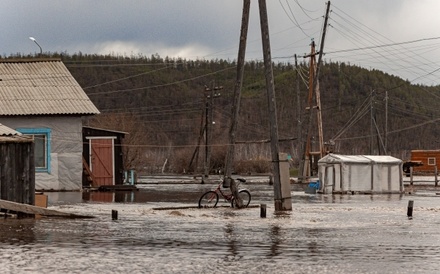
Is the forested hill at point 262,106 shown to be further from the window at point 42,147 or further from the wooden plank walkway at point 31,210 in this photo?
the wooden plank walkway at point 31,210

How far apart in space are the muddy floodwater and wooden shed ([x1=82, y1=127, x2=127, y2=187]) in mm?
17655

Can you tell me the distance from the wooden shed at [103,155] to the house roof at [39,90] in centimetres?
331

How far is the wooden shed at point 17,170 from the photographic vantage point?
84.3 ft

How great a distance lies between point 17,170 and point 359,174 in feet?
84.5

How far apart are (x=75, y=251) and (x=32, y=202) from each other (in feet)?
30.9

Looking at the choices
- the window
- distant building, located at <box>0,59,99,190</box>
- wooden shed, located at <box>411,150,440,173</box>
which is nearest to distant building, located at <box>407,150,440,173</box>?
wooden shed, located at <box>411,150,440,173</box>

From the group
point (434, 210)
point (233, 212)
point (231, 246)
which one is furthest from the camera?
point (434, 210)

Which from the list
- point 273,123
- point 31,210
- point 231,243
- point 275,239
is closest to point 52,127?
point 273,123

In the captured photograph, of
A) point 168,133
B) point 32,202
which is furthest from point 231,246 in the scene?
point 168,133

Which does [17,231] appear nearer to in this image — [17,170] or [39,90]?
[17,170]

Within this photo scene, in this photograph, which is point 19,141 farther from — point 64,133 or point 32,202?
point 64,133

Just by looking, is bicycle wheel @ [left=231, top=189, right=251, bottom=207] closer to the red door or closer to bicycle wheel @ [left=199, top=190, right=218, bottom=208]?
bicycle wheel @ [left=199, top=190, right=218, bottom=208]

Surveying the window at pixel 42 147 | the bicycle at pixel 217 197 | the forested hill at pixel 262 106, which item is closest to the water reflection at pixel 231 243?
the bicycle at pixel 217 197

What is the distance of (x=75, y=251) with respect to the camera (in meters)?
16.9
